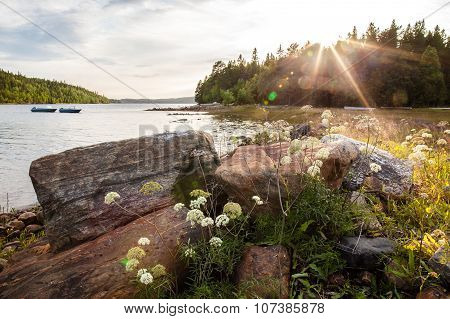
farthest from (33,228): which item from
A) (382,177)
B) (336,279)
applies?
(382,177)

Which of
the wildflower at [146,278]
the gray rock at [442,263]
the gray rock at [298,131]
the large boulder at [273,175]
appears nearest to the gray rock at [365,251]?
the gray rock at [442,263]

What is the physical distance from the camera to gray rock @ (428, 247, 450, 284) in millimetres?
4133

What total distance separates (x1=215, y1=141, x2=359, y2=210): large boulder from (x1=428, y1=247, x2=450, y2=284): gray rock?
2.08 metres

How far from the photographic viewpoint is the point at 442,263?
4160 mm

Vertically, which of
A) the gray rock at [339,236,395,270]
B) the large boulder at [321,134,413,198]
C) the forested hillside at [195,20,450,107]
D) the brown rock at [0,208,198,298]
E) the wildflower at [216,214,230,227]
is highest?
the forested hillside at [195,20,450,107]

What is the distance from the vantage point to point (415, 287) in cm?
444

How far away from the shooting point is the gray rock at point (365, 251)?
486cm

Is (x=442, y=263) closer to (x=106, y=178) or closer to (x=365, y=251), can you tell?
(x=365, y=251)

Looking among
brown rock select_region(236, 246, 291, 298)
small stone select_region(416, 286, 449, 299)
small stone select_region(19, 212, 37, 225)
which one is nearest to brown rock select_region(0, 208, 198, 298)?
brown rock select_region(236, 246, 291, 298)

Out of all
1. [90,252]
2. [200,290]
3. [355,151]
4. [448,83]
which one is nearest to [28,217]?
[90,252]

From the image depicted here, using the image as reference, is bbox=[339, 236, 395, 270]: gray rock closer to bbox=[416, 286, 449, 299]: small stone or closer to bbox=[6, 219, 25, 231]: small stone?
bbox=[416, 286, 449, 299]: small stone

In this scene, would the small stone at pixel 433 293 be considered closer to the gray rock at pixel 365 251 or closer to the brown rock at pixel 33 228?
the gray rock at pixel 365 251

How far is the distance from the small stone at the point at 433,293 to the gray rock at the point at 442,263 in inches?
6.3

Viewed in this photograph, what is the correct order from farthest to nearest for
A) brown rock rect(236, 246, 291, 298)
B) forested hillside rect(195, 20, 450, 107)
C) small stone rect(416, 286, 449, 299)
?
forested hillside rect(195, 20, 450, 107)
brown rock rect(236, 246, 291, 298)
small stone rect(416, 286, 449, 299)
